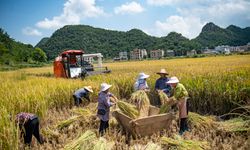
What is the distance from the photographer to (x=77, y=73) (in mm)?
16578

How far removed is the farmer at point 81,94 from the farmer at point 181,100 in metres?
3.32

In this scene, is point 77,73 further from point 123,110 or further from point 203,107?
point 123,110

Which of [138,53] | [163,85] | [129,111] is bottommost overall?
[129,111]

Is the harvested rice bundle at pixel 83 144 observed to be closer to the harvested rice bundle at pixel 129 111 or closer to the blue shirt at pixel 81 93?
the harvested rice bundle at pixel 129 111

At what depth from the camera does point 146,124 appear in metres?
4.97

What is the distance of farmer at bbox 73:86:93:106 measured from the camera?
8203mm

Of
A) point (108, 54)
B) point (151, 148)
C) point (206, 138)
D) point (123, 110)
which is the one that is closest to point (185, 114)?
point (206, 138)

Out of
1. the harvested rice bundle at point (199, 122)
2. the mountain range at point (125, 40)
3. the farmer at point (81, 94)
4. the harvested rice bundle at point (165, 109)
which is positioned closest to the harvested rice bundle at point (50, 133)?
the harvested rice bundle at point (165, 109)

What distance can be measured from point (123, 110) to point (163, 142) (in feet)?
4.66

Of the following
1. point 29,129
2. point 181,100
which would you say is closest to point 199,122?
point 181,100

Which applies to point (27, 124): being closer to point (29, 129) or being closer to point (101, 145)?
point (29, 129)

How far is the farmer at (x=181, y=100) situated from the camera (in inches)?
210

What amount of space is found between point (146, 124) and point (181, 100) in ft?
3.04

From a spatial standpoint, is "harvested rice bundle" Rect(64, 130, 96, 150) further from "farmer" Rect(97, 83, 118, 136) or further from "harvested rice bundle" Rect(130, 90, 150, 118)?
"harvested rice bundle" Rect(130, 90, 150, 118)
